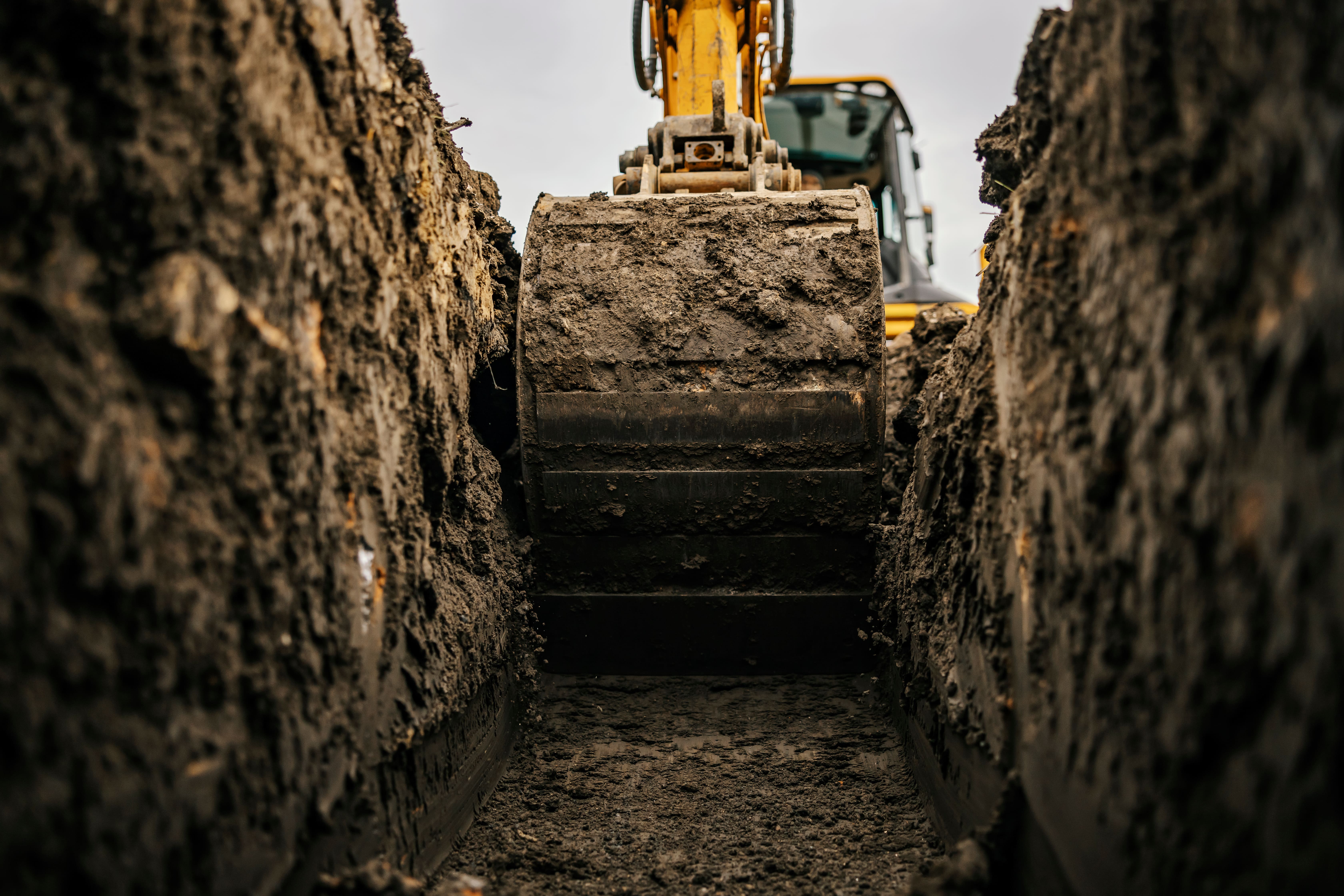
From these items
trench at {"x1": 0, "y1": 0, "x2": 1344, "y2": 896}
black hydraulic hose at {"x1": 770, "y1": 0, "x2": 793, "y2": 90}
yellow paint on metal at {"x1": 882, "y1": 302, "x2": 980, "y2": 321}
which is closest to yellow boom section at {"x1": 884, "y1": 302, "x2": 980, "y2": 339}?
yellow paint on metal at {"x1": 882, "y1": 302, "x2": 980, "y2": 321}

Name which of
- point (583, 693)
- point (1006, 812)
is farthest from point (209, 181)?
point (583, 693)

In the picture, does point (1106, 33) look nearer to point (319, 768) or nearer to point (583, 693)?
point (319, 768)

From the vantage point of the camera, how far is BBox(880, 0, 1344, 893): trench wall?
62cm

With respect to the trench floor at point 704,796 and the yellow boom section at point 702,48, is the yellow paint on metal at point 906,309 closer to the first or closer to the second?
the yellow boom section at point 702,48

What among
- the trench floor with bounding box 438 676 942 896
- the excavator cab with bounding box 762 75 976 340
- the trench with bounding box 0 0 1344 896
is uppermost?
the excavator cab with bounding box 762 75 976 340

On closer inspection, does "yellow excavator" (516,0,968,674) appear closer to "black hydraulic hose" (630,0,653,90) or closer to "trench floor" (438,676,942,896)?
"trench floor" (438,676,942,896)

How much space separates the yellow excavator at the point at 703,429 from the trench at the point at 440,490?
513mm

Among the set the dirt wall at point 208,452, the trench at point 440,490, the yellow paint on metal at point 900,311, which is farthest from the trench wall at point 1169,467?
the yellow paint on metal at point 900,311

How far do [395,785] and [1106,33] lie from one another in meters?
1.44

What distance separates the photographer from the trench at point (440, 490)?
27.1 inches

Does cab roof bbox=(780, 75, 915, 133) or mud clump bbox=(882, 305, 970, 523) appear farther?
cab roof bbox=(780, 75, 915, 133)

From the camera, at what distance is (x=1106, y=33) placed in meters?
0.98

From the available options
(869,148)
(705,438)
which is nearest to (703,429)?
(705,438)

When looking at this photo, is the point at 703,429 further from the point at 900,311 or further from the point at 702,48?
the point at 900,311
